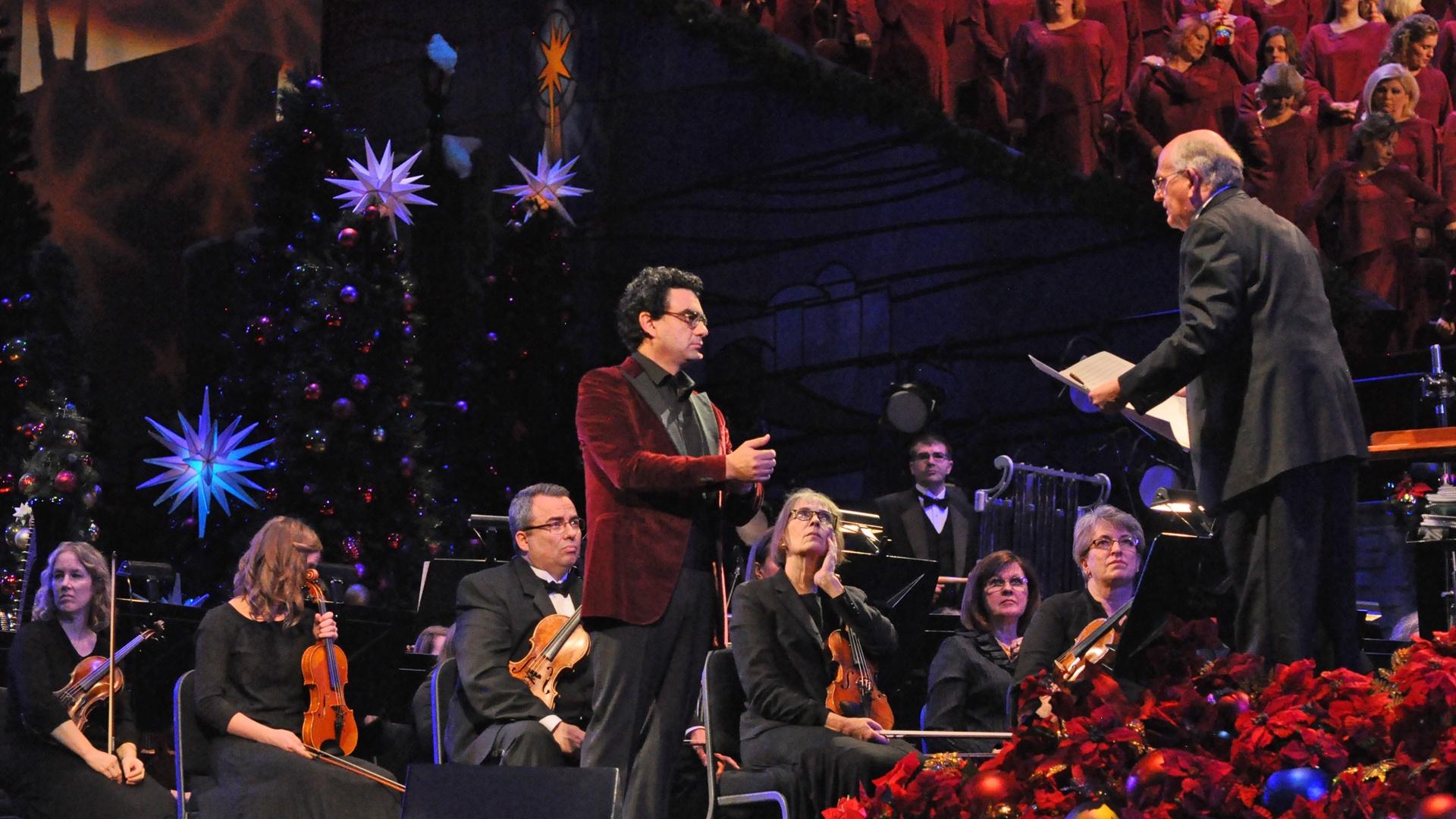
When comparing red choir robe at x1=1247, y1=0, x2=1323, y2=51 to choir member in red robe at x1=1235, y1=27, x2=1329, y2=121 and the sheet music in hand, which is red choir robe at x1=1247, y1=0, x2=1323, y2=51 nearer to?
choir member in red robe at x1=1235, y1=27, x2=1329, y2=121

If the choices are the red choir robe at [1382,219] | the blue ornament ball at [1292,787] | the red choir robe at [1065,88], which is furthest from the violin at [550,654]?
the red choir robe at [1065,88]

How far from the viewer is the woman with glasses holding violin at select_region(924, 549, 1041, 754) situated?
5.22 m

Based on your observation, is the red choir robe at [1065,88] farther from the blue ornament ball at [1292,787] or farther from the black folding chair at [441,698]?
the blue ornament ball at [1292,787]

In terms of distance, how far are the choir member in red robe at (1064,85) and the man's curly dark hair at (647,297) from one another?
4.71m

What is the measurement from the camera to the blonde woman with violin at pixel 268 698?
15.9 ft

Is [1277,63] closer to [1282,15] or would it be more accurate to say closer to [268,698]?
[1282,15]

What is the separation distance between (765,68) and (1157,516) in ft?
16.0

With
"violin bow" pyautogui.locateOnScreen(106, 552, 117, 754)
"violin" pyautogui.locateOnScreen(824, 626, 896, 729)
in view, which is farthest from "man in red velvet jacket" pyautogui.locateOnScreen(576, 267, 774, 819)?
"violin bow" pyautogui.locateOnScreen(106, 552, 117, 754)

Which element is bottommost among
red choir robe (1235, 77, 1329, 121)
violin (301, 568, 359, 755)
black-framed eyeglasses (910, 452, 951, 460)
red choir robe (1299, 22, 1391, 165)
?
violin (301, 568, 359, 755)

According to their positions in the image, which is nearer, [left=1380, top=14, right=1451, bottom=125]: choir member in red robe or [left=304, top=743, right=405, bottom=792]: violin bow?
[left=304, top=743, right=405, bottom=792]: violin bow

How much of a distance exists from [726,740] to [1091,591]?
116cm

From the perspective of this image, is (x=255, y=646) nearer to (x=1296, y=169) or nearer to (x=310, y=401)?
(x=310, y=401)

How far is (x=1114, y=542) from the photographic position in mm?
4867

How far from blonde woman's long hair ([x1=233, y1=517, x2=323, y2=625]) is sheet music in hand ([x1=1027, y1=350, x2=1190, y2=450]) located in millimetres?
2577
